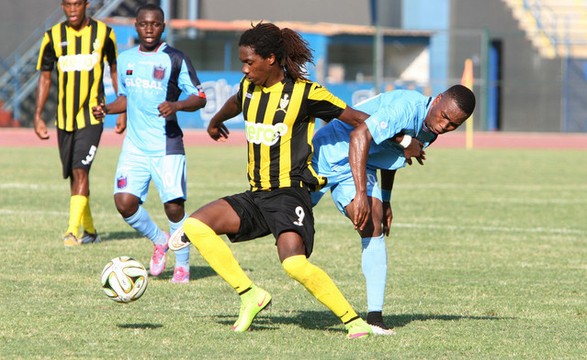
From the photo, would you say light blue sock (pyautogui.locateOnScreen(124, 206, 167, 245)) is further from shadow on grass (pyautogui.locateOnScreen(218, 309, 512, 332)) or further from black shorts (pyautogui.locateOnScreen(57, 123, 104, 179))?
shadow on grass (pyautogui.locateOnScreen(218, 309, 512, 332))

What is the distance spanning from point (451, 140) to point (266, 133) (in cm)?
2807

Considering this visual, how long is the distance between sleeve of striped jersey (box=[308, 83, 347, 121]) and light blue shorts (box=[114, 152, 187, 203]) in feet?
8.36

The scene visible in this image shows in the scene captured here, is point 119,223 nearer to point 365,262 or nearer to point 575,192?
point 365,262

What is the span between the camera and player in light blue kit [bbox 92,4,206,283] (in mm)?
8898

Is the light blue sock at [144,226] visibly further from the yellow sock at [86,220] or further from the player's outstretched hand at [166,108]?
the yellow sock at [86,220]

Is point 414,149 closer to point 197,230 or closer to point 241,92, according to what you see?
point 241,92

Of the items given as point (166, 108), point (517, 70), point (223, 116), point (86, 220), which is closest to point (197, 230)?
point (223, 116)

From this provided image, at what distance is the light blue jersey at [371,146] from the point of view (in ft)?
21.5

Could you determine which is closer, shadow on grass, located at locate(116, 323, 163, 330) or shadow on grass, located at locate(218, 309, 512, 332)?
shadow on grass, located at locate(116, 323, 163, 330)

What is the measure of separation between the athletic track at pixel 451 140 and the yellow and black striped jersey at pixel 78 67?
17021 millimetres

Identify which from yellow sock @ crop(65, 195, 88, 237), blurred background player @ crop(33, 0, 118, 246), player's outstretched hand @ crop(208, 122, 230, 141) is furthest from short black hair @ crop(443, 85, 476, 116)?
blurred background player @ crop(33, 0, 118, 246)

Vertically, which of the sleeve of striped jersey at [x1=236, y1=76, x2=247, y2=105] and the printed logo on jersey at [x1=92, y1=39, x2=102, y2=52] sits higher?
the printed logo on jersey at [x1=92, y1=39, x2=102, y2=52]

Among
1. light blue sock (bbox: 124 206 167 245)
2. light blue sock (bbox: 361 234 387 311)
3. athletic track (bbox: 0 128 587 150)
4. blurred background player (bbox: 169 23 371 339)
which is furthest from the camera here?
athletic track (bbox: 0 128 587 150)

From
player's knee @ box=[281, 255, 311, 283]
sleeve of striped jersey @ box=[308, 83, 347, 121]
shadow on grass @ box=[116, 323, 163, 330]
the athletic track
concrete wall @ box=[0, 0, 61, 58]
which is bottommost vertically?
the athletic track
